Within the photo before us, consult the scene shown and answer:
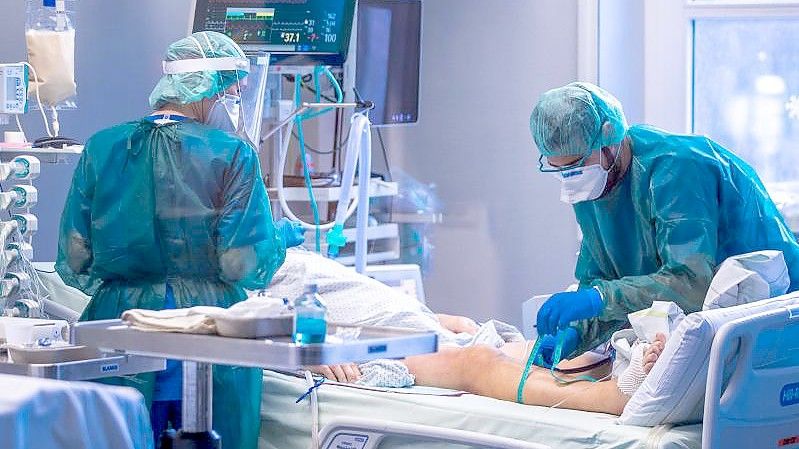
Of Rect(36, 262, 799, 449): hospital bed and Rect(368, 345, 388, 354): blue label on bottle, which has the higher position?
Rect(368, 345, 388, 354): blue label on bottle

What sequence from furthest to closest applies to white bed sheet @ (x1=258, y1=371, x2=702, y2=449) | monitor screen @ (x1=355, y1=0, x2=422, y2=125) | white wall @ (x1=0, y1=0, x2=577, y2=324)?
white wall @ (x1=0, y1=0, x2=577, y2=324), monitor screen @ (x1=355, y1=0, x2=422, y2=125), white bed sheet @ (x1=258, y1=371, x2=702, y2=449)

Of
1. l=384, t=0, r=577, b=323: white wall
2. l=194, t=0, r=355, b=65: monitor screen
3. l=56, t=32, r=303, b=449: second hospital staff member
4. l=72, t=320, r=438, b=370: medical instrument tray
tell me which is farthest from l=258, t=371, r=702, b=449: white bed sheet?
l=384, t=0, r=577, b=323: white wall

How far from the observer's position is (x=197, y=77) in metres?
2.94

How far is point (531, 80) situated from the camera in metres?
4.98

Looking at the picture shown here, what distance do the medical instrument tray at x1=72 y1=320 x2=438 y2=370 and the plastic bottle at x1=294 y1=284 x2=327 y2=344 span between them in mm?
27

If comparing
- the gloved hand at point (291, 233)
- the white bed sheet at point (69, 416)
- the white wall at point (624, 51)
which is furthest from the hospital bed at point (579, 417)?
the white wall at point (624, 51)

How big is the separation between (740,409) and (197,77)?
147cm

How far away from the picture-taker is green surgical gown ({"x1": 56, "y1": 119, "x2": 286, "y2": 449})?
9.18 ft

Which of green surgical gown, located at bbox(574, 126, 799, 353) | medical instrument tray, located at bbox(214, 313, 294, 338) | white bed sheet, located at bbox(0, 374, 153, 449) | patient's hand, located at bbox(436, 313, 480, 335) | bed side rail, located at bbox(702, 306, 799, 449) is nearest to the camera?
white bed sheet, located at bbox(0, 374, 153, 449)

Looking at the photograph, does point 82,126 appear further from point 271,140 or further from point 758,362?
point 758,362

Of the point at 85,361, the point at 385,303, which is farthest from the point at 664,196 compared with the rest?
the point at 85,361

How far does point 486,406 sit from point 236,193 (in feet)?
2.58

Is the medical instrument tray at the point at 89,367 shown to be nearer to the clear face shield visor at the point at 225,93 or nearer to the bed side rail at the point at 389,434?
the bed side rail at the point at 389,434

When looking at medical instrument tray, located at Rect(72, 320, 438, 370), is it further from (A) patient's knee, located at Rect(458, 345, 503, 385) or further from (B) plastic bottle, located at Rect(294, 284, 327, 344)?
(A) patient's knee, located at Rect(458, 345, 503, 385)
